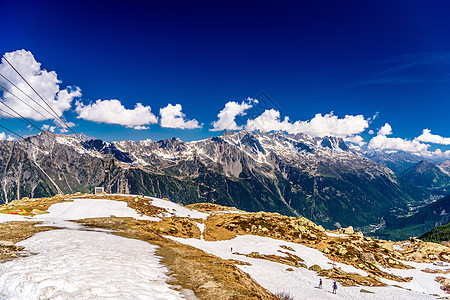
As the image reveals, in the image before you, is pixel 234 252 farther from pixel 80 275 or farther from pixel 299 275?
pixel 80 275

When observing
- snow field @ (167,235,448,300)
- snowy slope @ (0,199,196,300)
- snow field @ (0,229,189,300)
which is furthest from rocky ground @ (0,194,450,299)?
snow field @ (167,235,448,300)

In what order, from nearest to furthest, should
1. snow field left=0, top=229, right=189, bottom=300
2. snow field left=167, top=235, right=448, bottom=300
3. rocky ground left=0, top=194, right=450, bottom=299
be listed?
1. snow field left=0, top=229, right=189, bottom=300
2. rocky ground left=0, top=194, right=450, bottom=299
3. snow field left=167, top=235, right=448, bottom=300

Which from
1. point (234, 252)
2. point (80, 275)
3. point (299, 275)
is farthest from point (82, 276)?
point (234, 252)

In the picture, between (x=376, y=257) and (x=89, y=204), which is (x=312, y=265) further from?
(x=89, y=204)

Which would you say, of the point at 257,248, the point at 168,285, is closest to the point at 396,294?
the point at 257,248

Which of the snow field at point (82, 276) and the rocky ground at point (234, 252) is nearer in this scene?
the snow field at point (82, 276)

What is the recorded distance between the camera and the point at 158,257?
2666 cm

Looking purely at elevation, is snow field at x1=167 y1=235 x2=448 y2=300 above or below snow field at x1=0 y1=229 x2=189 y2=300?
below

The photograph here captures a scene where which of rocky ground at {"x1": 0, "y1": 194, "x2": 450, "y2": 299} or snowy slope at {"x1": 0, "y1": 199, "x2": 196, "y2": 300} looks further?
rocky ground at {"x1": 0, "y1": 194, "x2": 450, "y2": 299}

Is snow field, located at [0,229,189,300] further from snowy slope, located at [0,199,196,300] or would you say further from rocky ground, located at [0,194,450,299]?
rocky ground, located at [0,194,450,299]

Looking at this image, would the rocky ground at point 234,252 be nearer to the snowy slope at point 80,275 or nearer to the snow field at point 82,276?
the snowy slope at point 80,275

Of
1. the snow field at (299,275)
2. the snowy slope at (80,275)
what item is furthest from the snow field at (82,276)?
the snow field at (299,275)

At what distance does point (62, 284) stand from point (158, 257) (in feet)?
43.5

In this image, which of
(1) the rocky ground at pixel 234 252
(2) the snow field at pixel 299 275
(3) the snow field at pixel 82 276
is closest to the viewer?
(3) the snow field at pixel 82 276
